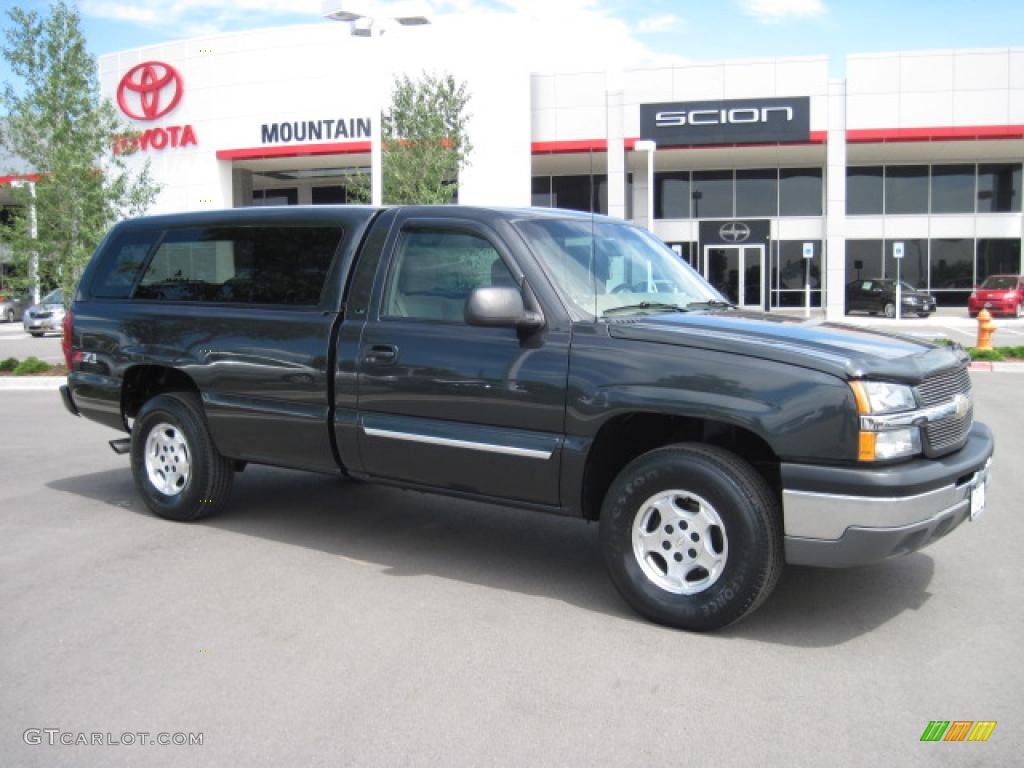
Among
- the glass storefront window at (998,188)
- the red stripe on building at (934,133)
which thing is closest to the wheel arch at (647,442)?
the red stripe on building at (934,133)

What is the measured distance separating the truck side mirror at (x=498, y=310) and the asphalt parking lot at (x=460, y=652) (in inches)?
54.8

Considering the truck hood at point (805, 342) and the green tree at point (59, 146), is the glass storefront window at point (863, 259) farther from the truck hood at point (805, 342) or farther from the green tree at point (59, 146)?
the truck hood at point (805, 342)

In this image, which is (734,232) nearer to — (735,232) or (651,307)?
(735,232)

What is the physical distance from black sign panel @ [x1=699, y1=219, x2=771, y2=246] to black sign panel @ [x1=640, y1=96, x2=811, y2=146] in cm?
508

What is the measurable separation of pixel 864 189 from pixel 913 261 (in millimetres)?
3447

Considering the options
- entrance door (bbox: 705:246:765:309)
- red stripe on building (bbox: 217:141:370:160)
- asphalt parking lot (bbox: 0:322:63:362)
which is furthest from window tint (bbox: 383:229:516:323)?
entrance door (bbox: 705:246:765:309)

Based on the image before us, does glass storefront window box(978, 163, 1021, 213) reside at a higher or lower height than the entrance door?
higher

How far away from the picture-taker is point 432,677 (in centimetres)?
399

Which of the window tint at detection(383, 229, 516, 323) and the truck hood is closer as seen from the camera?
the truck hood

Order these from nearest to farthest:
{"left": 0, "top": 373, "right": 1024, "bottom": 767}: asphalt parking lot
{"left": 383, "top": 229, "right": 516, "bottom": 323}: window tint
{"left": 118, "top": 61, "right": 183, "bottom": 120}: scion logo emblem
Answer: {"left": 0, "top": 373, "right": 1024, "bottom": 767}: asphalt parking lot
{"left": 383, "top": 229, "right": 516, "bottom": 323}: window tint
{"left": 118, "top": 61, "right": 183, "bottom": 120}: scion logo emblem

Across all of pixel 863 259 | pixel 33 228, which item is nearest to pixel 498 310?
pixel 33 228

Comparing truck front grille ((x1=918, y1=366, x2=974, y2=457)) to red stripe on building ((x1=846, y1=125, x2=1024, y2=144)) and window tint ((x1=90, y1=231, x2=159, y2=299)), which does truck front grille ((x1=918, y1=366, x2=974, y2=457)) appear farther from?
red stripe on building ((x1=846, y1=125, x2=1024, y2=144))

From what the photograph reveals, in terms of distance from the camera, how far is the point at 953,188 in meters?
38.8

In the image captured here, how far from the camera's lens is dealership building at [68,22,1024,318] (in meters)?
34.2
